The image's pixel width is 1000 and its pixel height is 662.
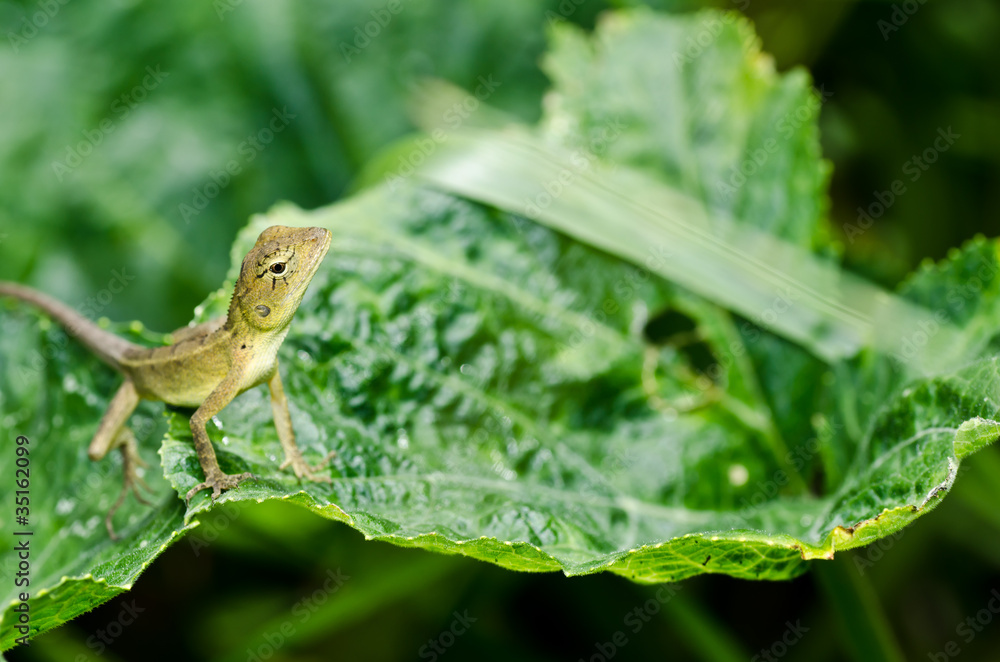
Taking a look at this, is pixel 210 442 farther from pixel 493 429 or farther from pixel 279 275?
pixel 493 429

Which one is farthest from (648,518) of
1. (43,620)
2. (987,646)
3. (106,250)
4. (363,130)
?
(106,250)

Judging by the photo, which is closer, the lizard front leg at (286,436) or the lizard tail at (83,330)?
the lizard front leg at (286,436)

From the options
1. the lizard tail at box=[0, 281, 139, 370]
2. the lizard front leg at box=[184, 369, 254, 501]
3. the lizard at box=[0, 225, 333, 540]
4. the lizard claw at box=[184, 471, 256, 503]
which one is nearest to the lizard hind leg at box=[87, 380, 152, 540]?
the lizard at box=[0, 225, 333, 540]

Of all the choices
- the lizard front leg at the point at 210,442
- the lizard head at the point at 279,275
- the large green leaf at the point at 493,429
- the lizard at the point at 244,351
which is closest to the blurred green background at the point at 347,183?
the large green leaf at the point at 493,429

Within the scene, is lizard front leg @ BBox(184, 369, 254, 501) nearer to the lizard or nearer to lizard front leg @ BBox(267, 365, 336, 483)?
the lizard

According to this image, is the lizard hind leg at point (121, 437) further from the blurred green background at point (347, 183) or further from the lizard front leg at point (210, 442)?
the blurred green background at point (347, 183)

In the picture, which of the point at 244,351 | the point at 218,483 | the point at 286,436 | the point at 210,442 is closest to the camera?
the point at 218,483

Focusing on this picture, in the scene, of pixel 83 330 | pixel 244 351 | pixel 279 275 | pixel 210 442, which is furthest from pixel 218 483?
pixel 83 330
